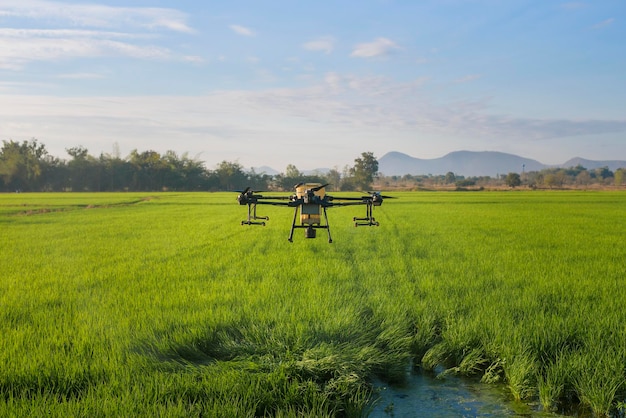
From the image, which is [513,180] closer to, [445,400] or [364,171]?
[364,171]

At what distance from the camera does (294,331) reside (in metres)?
5.00

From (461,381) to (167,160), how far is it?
38997mm

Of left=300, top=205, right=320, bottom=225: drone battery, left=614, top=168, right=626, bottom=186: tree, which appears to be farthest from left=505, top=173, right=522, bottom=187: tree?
left=300, top=205, right=320, bottom=225: drone battery

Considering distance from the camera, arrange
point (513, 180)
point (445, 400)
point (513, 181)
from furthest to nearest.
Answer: point (513, 181) → point (513, 180) → point (445, 400)

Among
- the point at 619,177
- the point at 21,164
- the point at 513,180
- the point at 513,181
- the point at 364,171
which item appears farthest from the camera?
the point at 619,177

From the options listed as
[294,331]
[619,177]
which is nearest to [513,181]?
[619,177]

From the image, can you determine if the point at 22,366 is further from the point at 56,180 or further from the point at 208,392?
the point at 56,180

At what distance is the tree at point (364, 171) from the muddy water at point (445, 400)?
48.0 ft

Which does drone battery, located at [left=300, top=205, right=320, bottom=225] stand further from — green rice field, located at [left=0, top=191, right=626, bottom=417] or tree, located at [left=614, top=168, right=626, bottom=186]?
tree, located at [left=614, top=168, right=626, bottom=186]

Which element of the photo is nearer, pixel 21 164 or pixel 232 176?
pixel 232 176

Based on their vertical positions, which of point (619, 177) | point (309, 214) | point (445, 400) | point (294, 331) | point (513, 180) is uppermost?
point (619, 177)

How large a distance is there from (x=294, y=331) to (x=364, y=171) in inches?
618

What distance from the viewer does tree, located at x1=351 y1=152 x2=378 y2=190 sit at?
19.2m

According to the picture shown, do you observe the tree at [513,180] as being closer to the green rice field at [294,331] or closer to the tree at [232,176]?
the tree at [232,176]
